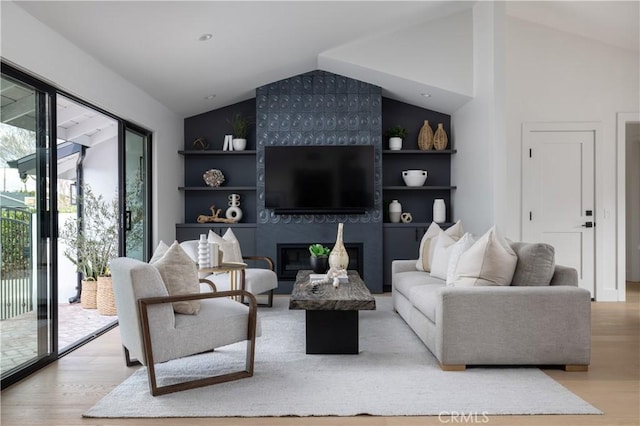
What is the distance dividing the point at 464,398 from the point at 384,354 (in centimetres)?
92

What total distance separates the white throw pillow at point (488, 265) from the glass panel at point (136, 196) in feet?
11.3

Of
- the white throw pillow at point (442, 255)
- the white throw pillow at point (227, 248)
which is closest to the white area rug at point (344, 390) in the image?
the white throw pillow at point (442, 255)

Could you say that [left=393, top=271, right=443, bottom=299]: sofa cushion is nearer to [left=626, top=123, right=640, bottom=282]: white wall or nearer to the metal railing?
the metal railing

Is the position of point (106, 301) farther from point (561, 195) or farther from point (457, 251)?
point (561, 195)

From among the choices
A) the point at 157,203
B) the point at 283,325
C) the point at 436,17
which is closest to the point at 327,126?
the point at 436,17

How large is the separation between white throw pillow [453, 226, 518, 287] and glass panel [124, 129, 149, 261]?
345 cm

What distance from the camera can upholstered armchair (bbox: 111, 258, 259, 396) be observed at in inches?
109

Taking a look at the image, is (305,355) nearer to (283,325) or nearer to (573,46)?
(283,325)

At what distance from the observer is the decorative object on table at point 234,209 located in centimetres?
681

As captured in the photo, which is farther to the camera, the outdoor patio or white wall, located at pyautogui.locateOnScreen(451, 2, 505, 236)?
white wall, located at pyautogui.locateOnScreen(451, 2, 505, 236)

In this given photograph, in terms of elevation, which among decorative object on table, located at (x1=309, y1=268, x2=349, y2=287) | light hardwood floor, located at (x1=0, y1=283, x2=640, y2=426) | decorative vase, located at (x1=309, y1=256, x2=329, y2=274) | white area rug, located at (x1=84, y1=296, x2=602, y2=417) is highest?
decorative vase, located at (x1=309, y1=256, x2=329, y2=274)

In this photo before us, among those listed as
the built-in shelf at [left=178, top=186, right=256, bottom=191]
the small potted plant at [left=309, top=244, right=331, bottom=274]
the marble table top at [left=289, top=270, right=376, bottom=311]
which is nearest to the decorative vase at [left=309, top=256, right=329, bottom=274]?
the small potted plant at [left=309, top=244, right=331, bottom=274]

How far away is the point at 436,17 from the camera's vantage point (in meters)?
5.83

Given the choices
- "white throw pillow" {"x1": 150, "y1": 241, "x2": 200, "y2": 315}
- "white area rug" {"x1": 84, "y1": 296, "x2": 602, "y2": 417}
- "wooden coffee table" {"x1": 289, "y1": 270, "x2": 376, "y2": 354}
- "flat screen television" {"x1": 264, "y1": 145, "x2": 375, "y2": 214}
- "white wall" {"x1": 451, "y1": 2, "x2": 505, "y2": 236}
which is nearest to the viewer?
"white area rug" {"x1": 84, "y1": 296, "x2": 602, "y2": 417}
